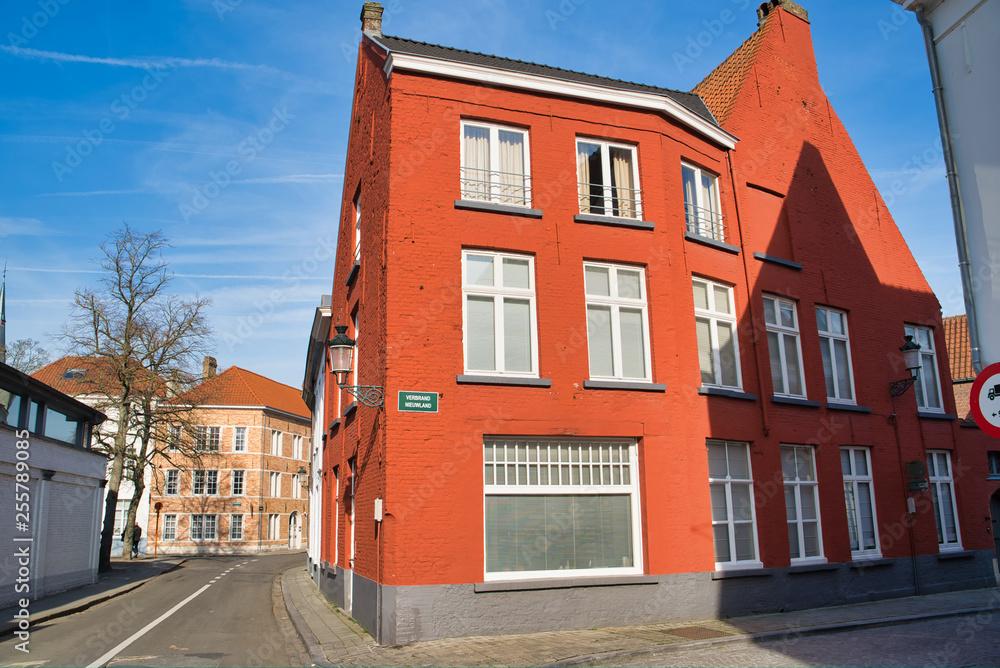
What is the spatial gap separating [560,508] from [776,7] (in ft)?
49.2

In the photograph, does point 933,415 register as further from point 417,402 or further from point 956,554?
point 417,402

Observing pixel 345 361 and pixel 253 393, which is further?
pixel 253 393

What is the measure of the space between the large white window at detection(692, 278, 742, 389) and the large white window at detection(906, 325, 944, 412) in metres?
6.83

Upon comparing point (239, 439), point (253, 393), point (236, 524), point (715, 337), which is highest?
point (253, 393)

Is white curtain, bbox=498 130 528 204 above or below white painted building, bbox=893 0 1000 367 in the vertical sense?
above

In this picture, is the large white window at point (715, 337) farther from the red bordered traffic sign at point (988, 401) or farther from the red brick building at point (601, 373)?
the red bordered traffic sign at point (988, 401)

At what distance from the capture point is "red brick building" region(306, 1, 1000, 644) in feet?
37.3

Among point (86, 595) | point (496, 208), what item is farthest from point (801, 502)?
point (86, 595)

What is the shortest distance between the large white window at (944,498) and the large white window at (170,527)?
46.6 meters

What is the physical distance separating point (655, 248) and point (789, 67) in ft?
28.8

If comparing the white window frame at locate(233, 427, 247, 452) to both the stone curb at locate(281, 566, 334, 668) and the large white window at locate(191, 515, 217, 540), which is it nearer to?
the large white window at locate(191, 515, 217, 540)

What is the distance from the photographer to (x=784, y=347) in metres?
15.7

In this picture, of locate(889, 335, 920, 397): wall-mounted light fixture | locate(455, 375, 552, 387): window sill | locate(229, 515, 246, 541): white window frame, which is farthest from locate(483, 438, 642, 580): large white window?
locate(229, 515, 246, 541): white window frame

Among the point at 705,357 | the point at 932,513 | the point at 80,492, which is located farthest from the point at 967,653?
the point at 80,492
